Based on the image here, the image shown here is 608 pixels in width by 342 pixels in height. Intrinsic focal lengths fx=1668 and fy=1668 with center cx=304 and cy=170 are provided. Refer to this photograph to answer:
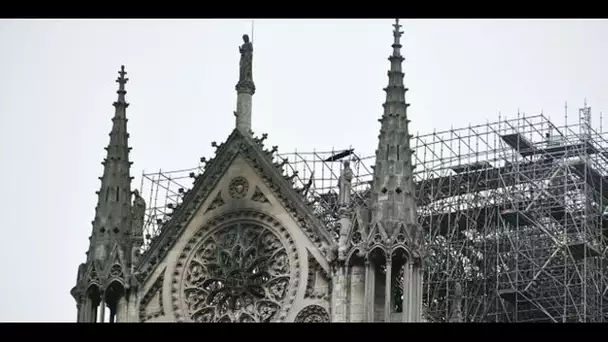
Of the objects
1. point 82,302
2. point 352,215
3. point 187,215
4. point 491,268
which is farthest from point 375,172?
point 491,268

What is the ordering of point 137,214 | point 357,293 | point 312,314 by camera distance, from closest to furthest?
point 357,293 → point 312,314 → point 137,214

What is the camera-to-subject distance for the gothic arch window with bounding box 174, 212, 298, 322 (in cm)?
3053

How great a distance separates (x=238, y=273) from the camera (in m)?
31.0

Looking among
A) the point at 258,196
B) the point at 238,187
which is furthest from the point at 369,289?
the point at 238,187

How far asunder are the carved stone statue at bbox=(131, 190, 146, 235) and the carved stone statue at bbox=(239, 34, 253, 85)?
10.1 ft

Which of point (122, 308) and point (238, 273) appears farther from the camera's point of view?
point (122, 308)

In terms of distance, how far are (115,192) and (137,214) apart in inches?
26.0

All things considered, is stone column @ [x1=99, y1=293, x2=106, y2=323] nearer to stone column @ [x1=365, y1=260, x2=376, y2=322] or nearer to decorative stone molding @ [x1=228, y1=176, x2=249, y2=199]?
decorative stone molding @ [x1=228, y1=176, x2=249, y2=199]

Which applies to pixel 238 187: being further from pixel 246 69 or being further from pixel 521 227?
pixel 521 227

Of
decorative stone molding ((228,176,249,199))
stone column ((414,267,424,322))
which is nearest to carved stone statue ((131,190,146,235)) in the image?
decorative stone molding ((228,176,249,199))

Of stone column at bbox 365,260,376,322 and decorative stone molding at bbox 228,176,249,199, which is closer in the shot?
stone column at bbox 365,260,376,322
